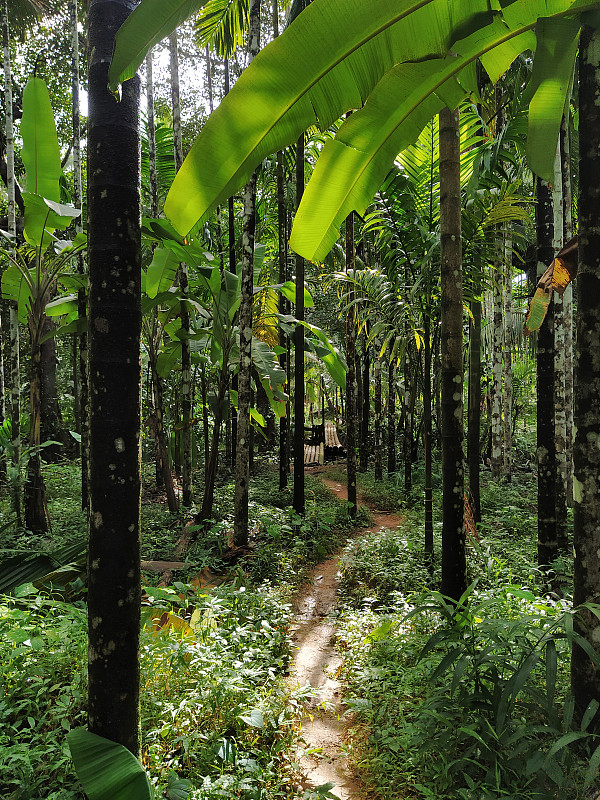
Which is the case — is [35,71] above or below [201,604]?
above

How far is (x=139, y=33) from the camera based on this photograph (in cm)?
162

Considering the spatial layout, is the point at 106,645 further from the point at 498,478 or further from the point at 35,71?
the point at 35,71

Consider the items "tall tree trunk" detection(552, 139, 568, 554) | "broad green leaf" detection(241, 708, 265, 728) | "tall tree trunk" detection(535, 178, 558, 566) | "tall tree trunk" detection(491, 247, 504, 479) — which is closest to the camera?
"broad green leaf" detection(241, 708, 265, 728)

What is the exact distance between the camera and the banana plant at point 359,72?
73.0 inches

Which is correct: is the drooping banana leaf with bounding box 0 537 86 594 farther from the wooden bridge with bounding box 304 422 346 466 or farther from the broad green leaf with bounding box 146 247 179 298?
the wooden bridge with bounding box 304 422 346 466

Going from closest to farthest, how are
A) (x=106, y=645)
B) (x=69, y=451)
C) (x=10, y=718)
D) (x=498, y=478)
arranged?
(x=106, y=645), (x=10, y=718), (x=498, y=478), (x=69, y=451)

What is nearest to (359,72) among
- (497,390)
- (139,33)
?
(139,33)

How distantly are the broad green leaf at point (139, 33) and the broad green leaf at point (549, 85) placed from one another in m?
1.29

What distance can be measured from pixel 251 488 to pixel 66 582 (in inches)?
288

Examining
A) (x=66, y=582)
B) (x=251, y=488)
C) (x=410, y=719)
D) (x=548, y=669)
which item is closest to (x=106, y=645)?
(x=548, y=669)

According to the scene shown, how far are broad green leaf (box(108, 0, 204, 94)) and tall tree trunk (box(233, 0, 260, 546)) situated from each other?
5.19 m

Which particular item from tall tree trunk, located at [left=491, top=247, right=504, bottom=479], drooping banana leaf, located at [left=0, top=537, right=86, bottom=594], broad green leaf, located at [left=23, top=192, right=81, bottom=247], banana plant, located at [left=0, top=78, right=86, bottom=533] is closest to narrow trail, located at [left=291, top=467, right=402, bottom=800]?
drooping banana leaf, located at [left=0, top=537, right=86, bottom=594]

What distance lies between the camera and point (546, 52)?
193 cm

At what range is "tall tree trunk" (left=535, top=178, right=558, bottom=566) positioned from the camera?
18.1 ft
